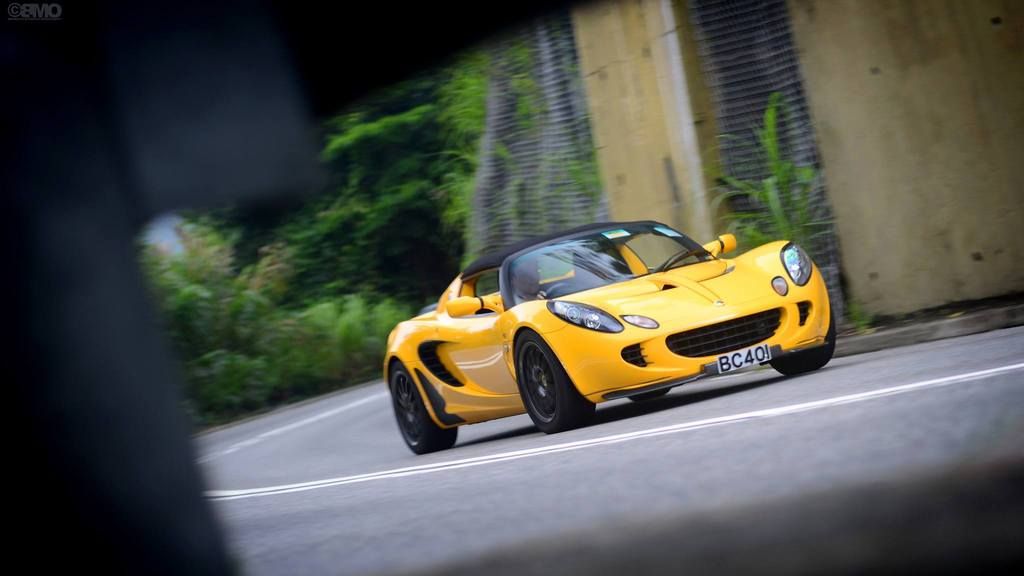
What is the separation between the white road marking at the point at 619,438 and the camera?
24.1 ft

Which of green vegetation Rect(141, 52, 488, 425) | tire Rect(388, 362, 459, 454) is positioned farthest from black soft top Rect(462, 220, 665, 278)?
green vegetation Rect(141, 52, 488, 425)

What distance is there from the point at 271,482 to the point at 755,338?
162 inches

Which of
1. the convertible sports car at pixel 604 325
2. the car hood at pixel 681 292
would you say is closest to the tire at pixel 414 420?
the convertible sports car at pixel 604 325

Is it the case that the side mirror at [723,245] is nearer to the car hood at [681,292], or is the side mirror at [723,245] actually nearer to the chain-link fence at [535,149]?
the car hood at [681,292]

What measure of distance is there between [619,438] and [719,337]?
3.79 ft

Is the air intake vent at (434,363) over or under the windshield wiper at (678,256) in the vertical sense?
under

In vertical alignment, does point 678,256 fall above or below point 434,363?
above

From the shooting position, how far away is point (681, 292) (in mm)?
9344

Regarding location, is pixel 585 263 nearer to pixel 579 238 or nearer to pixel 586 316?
pixel 579 238

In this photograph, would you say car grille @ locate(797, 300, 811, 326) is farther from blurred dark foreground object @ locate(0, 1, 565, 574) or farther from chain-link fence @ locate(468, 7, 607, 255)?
chain-link fence @ locate(468, 7, 607, 255)

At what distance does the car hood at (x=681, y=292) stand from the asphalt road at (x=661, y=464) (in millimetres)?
599

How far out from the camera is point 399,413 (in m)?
11.7

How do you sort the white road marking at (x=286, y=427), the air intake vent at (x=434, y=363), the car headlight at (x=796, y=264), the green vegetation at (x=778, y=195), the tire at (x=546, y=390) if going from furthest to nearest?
1. the white road marking at (x=286, y=427)
2. the green vegetation at (x=778, y=195)
3. the air intake vent at (x=434, y=363)
4. the car headlight at (x=796, y=264)
5. the tire at (x=546, y=390)

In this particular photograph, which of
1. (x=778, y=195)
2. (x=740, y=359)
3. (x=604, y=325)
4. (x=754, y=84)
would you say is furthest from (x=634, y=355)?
(x=754, y=84)
